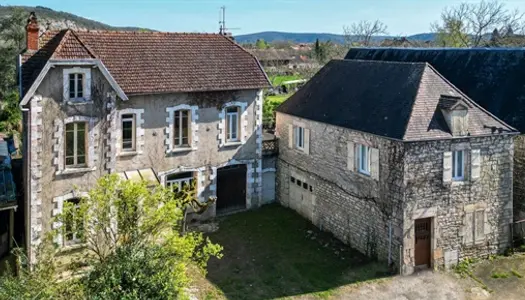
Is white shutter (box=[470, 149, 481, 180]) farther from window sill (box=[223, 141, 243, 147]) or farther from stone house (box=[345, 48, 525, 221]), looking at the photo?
window sill (box=[223, 141, 243, 147])

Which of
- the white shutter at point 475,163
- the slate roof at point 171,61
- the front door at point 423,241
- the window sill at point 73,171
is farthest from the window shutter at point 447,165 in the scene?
the window sill at point 73,171

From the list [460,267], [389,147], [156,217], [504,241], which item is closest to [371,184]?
[389,147]

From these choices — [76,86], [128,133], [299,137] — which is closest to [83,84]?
[76,86]

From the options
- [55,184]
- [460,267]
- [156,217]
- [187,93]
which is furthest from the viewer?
[187,93]

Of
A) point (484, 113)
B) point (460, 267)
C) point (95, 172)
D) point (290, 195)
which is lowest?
point (460, 267)

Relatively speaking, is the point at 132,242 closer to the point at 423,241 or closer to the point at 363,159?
the point at 363,159

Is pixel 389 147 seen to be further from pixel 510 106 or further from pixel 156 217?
pixel 156 217
